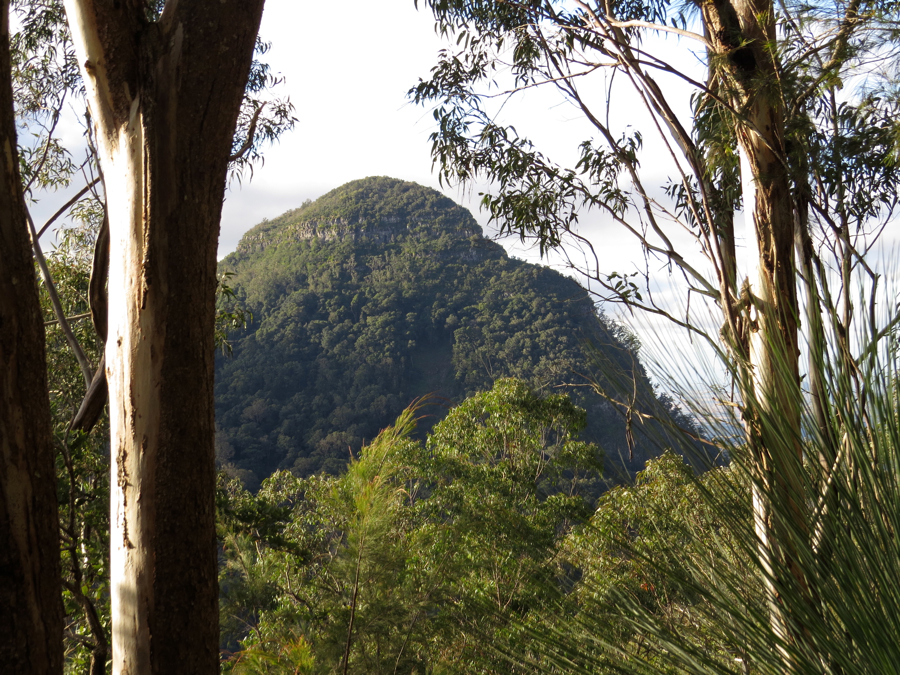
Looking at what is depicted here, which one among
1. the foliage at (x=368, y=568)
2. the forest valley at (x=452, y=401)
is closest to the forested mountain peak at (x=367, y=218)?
the foliage at (x=368, y=568)

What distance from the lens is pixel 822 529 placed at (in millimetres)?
673

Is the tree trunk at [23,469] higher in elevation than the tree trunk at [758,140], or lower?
lower

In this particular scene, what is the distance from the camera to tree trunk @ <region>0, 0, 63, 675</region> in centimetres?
91

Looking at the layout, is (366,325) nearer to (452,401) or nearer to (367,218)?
(367,218)

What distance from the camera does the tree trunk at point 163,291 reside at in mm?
1282

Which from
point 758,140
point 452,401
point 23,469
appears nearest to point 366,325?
point 452,401

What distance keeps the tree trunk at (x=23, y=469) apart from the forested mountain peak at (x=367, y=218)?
107 ft

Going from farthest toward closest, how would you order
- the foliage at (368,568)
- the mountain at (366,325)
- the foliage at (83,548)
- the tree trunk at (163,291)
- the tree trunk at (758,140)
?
the mountain at (366,325), the foliage at (368,568), the foliage at (83,548), the tree trunk at (758,140), the tree trunk at (163,291)

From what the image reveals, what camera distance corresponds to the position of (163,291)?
1.36m

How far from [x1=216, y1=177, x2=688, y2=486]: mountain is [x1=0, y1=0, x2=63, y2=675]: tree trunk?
7.91 metres

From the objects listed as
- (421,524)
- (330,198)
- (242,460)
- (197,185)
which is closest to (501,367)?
(242,460)

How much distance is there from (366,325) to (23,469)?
27.9 metres

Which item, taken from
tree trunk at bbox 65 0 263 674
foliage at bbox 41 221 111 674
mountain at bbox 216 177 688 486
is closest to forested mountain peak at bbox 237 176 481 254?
mountain at bbox 216 177 688 486

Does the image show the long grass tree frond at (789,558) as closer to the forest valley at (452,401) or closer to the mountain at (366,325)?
the forest valley at (452,401)
